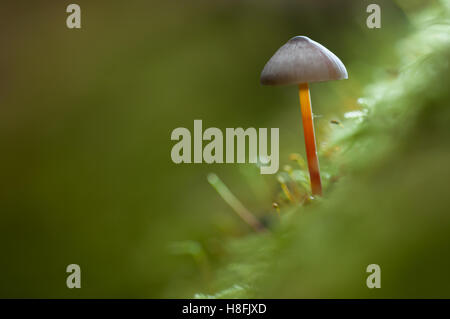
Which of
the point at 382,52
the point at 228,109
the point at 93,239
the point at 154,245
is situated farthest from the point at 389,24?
the point at 93,239

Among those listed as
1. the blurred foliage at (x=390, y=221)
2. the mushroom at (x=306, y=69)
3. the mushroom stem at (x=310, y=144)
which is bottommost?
the blurred foliage at (x=390, y=221)

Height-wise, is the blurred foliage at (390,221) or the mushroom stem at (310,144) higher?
the mushroom stem at (310,144)

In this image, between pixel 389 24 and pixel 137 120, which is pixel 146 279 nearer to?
pixel 137 120

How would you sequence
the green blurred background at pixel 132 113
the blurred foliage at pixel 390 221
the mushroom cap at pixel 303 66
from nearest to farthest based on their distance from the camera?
the blurred foliage at pixel 390 221
the mushroom cap at pixel 303 66
the green blurred background at pixel 132 113

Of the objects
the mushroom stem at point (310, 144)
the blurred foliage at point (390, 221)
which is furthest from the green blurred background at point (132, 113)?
the blurred foliage at point (390, 221)

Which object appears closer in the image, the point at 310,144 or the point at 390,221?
the point at 390,221

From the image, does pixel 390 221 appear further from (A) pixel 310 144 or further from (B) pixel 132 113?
(B) pixel 132 113

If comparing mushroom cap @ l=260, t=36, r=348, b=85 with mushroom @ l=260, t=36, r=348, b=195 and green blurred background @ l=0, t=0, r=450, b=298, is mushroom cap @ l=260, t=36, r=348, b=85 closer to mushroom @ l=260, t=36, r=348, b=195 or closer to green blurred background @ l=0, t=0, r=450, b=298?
mushroom @ l=260, t=36, r=348, b=195

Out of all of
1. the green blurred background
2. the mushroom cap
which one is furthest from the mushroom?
the green blurred background

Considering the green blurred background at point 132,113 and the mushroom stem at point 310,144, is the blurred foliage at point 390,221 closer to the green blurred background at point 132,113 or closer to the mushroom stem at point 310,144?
the mushroom stem at point 310,144

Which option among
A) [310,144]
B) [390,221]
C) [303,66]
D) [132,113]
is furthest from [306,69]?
[132,113]
